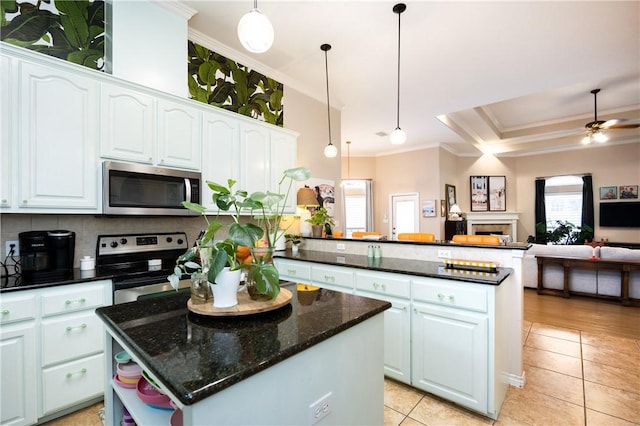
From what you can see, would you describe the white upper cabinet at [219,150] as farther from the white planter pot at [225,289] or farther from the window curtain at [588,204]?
the window curtain at [588,204]

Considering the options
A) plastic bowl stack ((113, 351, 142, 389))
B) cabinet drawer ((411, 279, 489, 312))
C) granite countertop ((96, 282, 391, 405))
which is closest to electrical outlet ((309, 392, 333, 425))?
granite countertop ((96, 282, 391, 405))

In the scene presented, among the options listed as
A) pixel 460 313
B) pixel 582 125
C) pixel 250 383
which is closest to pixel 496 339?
pixel 460 313

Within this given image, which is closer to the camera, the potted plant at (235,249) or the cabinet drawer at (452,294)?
the potted plant at (235,249)

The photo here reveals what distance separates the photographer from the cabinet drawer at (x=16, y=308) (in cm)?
168

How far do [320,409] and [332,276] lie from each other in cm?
167

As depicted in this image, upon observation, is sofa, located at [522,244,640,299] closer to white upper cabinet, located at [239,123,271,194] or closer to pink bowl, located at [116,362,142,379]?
white upper cabinet, located at [239,123,271,194]

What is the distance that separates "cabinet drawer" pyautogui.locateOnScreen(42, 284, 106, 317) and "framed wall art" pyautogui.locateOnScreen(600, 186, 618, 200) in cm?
971

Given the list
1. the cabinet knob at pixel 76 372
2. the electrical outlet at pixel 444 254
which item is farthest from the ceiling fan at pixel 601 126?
the cabinet knob at pixel 76 372

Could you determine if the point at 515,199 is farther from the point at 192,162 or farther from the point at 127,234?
the point at 127,234

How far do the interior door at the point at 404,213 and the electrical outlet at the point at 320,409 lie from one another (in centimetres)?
675

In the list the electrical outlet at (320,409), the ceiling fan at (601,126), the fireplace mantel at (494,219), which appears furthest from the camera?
the fireplace mantel at (494,219)

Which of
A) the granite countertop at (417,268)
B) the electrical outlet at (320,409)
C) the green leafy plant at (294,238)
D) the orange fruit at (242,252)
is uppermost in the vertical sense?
the orange fruit at (242,252)

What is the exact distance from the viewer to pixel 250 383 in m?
0.80

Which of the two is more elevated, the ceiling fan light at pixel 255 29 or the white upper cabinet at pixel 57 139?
the ceiling fan light at pixel 255 29
